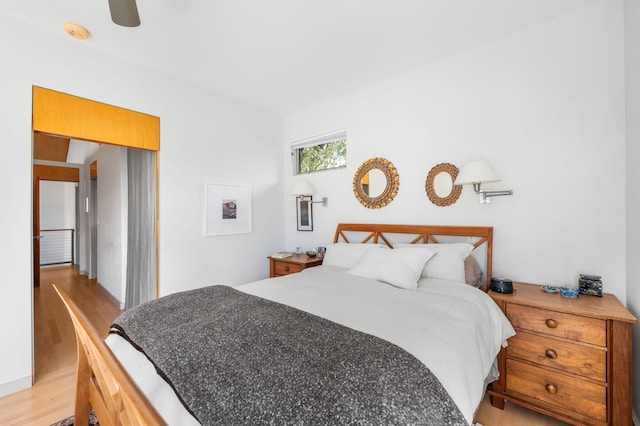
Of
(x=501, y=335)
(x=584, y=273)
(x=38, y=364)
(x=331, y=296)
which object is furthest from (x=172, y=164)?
(x=584, y=273)

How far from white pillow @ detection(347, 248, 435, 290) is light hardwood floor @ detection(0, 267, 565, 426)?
984 mm

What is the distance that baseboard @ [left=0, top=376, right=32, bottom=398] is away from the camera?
2029 mm

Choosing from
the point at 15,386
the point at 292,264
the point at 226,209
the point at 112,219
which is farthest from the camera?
the point at 112,219

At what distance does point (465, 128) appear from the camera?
2543 millimetres

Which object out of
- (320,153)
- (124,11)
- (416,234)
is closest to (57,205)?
(320,153)

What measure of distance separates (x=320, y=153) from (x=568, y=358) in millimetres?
3161

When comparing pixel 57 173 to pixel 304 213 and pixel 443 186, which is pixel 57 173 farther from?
pixel 443 186

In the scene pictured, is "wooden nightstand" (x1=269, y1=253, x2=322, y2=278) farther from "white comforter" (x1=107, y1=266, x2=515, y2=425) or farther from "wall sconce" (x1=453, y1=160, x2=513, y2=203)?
"wall sconce" (x1=453, y1=160, x2=513, y2=203)

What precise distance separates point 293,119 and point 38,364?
12.6 ft

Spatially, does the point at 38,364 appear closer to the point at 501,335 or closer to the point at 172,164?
the point at 172,164

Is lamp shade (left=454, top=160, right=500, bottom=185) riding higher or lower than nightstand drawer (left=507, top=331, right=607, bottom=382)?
higher

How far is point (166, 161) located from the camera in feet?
9.67

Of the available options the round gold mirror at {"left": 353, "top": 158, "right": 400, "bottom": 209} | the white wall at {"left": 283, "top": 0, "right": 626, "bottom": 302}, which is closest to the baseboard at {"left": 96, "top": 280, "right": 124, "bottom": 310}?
the round gold mirror at {"left": 353, "top": 158, "right": 400, "bottom": 209}

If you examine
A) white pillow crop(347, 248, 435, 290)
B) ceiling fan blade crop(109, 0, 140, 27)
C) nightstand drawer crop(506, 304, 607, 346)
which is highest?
ceiling fan blade crop(109, 0, 140, 27)
